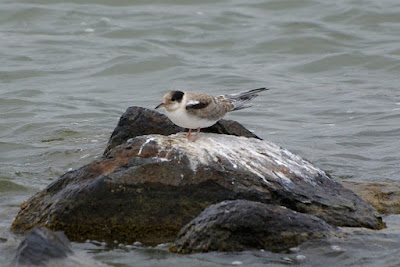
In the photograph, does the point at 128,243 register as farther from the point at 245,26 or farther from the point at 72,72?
the point at 245,26

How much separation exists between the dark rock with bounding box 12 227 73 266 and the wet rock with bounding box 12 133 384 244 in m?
0.68

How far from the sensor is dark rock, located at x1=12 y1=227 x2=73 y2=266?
17.7ft

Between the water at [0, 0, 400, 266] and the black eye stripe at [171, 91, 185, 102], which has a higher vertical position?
the black eye stripe at [171, 91, 185, 102]

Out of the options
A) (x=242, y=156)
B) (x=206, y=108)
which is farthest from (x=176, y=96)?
(x=242, y=156)

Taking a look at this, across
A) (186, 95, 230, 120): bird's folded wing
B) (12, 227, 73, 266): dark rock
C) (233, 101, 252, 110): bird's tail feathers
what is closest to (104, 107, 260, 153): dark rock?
(233, 101, 252, 110): bird's tail feathers

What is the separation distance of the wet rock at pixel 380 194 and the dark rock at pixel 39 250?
10.5 ft

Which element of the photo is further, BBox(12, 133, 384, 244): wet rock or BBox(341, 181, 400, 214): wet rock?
BBox(341, 181, 400, 214): wet rock

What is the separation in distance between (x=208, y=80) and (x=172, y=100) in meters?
7.27

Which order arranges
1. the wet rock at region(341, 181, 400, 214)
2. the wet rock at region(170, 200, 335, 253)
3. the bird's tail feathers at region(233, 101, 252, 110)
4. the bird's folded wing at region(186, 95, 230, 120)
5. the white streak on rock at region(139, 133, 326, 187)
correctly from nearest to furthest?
the wet rock at region(170, 200, 335, 253)
the white streak on rock at region(139, 133, 326, 187)
the bird's folded wing at region(186, 95, 230, 120)
the wet rock at region(341, 181, 400, 214)
the bird's tail feathers at region(233, 101, 252, 110)

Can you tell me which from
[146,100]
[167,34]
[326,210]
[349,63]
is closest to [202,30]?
[167,34]

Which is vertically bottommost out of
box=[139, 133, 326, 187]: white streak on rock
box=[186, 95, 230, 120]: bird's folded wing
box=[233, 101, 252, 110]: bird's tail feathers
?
box=[139, 133, 326, 187]: white streak on rock

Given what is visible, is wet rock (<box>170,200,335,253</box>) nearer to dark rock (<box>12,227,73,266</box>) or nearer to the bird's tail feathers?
dark rock (<box>12,227,73,266</box>)

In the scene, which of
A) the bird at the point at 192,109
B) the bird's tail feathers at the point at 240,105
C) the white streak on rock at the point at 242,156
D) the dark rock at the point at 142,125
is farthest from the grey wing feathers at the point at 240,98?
the white streak on rock at the point at 242,156

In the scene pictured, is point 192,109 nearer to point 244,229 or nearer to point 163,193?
point 163,193
